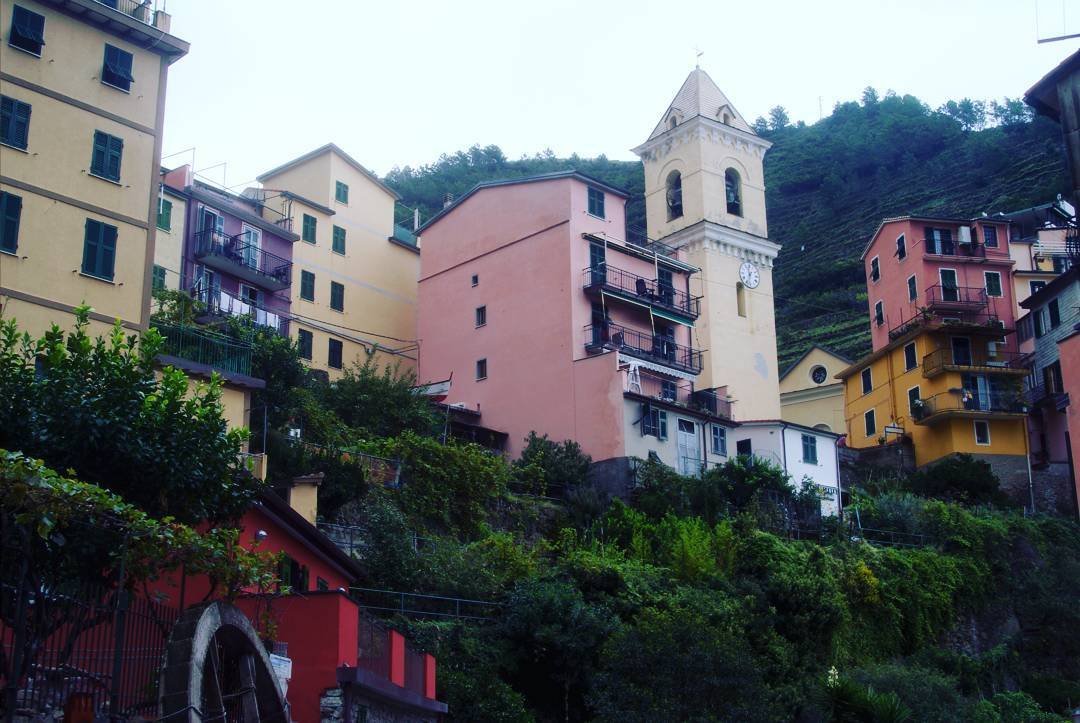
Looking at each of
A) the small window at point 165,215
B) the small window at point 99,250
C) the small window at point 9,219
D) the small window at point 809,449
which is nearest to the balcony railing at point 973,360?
the small window at point 809,449

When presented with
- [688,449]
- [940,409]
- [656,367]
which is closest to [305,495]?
[688,449]

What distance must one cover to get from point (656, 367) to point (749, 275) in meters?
11.8

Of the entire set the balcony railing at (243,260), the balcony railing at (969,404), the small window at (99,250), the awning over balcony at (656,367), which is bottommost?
the small window at (99,250)

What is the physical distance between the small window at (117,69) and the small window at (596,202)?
23.8m

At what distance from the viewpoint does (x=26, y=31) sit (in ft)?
95.6

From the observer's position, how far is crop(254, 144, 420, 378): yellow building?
53.0 metres

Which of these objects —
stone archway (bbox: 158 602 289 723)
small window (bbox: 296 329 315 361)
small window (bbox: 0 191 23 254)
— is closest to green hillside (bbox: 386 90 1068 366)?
small window (bbox: 296 329 315 361)

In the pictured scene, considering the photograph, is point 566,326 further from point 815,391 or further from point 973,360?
point 815,391

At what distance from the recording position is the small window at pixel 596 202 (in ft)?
169

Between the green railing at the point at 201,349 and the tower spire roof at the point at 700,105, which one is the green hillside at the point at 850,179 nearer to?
the tower spire roof at the point at 700,105

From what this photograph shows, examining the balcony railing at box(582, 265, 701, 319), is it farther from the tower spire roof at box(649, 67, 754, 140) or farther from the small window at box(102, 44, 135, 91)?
the small window at box(102, 44, 135, 91)

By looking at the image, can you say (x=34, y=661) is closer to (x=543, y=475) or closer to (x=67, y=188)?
(x=67, y=188)

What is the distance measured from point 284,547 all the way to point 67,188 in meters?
9.51

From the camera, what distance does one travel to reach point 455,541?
34.6 metres
